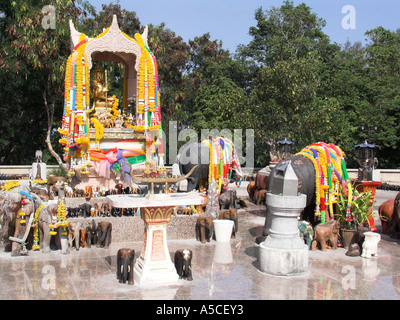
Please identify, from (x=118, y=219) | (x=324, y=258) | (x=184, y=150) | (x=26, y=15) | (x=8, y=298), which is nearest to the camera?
(x=8, y=298)

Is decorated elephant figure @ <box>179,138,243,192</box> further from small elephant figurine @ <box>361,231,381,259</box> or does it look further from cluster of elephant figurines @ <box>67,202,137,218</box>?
small elephant figurine @ <box>361,231,381,259</box>

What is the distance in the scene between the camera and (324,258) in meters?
9.21

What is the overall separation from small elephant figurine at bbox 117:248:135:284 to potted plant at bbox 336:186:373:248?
17.2 feet

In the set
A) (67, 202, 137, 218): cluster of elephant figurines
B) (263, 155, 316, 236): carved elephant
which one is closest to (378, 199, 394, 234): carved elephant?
(263, 155, 316, 236): carved elephant

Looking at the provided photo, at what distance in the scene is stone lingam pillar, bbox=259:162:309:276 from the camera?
7.96m

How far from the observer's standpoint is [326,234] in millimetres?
9883

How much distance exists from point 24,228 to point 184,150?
734 centimetres

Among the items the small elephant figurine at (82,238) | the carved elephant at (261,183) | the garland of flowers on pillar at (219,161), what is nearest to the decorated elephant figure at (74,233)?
the small elephant figurine at (82,238)

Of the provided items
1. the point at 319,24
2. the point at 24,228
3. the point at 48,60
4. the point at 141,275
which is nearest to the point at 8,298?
the point at 141,275

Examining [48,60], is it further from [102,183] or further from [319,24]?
[319,24]

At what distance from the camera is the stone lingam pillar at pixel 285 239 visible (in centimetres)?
796

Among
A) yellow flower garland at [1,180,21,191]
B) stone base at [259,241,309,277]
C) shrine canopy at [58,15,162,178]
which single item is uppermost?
shrine canopy at [58,15,162,178]

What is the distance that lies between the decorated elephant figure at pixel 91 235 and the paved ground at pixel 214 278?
215mm

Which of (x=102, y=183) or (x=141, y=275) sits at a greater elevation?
(x=102, y=183)
